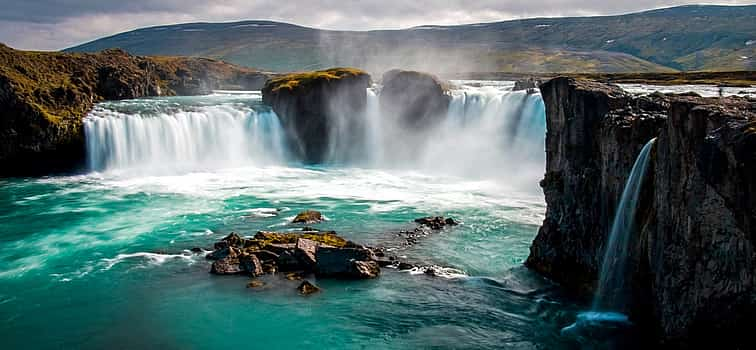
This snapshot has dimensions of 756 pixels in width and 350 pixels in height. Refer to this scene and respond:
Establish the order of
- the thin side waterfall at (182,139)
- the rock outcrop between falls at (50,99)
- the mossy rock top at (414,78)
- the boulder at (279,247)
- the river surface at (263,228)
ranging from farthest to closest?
the mossy rock top at (414,78) < the thin side waterfall at (182,139) < the rock outcrop between falls at (50,99) < the boulder at (279,247) < the river surface at (263,228)

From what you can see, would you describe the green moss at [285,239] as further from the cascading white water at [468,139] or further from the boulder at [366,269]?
the cascading white water at [468,139]

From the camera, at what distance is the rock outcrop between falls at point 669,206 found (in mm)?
14023

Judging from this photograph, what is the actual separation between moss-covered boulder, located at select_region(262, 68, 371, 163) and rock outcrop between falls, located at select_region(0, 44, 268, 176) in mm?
21416

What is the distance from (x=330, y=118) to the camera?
68.6 m

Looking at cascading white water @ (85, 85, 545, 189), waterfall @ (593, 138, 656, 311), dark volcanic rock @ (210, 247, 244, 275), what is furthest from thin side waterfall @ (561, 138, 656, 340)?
cascading white water @ (85, 85, 545, 189)

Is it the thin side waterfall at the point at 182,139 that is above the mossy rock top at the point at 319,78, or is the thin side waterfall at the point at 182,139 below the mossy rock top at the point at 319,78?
below

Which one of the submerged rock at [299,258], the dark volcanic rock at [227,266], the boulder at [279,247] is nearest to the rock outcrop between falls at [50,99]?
the submerged rock at [299,258]

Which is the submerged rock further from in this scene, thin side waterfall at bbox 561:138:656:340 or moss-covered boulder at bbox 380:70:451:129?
moss-covered boulder at bbox 380:70:451:129

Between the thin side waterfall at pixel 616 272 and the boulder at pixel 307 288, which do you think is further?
the boulder at pixel 307 288

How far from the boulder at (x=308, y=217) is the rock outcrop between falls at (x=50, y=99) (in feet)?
106

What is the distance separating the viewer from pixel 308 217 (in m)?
37.7

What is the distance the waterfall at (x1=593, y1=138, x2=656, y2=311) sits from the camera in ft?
66.5

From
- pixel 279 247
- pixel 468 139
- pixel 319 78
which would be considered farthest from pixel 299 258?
pixel 319 78

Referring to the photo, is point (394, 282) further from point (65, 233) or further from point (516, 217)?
point (65, 233)
